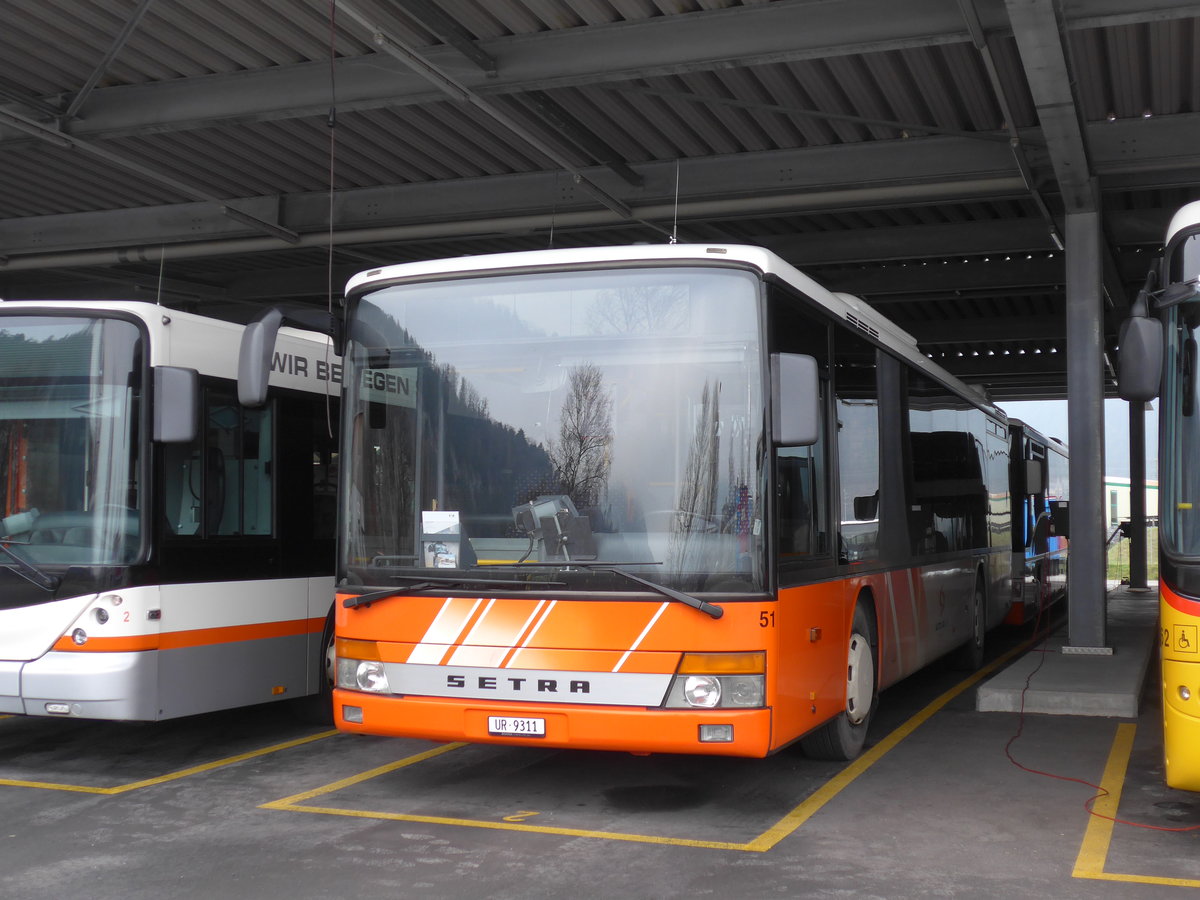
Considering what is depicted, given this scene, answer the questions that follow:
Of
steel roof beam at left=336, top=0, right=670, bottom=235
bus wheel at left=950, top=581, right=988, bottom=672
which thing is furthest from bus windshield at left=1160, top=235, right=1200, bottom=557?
bus wheel at left=950, top=581, right=988, bottom=672

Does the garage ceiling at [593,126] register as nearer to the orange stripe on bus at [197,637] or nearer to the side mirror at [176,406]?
the side mirror at [176,406]

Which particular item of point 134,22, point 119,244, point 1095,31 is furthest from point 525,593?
point 119,244

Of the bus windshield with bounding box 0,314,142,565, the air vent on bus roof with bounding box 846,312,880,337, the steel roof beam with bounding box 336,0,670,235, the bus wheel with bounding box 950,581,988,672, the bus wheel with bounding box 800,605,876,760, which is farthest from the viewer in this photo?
the bus wheel with bounding box 950,581,988,672

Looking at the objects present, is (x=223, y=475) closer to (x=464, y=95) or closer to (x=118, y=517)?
(x=118, y=517)

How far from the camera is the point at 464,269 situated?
6.82 metres

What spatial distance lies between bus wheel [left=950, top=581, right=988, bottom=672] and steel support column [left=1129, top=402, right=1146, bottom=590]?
14571mm

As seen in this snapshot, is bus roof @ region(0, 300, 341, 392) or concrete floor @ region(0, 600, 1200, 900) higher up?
bus roof @ region(0, 300, 341, 392)

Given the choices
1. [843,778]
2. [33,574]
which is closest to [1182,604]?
[843,778]

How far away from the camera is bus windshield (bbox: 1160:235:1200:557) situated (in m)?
5.96

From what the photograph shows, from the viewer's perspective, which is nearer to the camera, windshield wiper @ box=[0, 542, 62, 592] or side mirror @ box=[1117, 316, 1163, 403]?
side mirror @ box=[1117, 316, 1163, 403]

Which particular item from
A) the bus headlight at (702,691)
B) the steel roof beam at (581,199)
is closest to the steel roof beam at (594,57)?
the steel roof beam at (581,199)

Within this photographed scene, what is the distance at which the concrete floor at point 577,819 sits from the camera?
541 cm

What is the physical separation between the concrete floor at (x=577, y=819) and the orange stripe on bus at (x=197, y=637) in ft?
2.57

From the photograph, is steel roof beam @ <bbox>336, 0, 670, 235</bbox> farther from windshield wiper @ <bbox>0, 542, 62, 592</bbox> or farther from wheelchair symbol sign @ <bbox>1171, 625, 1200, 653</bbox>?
wheelchair symbol sign @ <bbox>1171, 625, 1200, 653</bbox>
